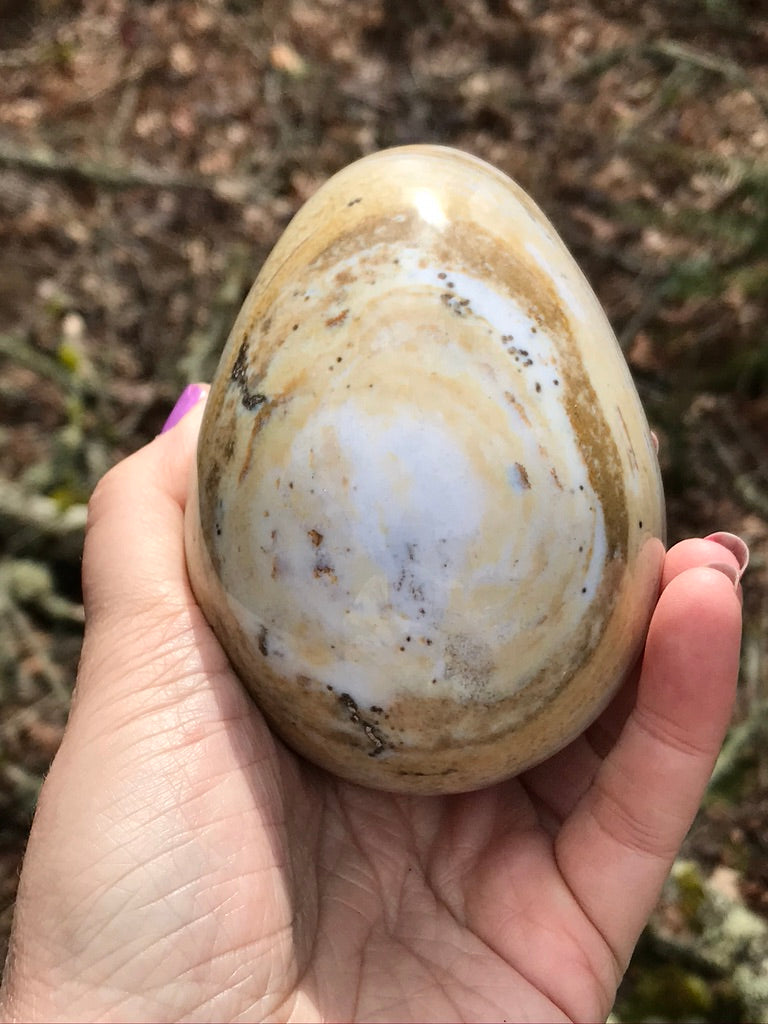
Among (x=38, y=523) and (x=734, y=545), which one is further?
(x=38, y=523)

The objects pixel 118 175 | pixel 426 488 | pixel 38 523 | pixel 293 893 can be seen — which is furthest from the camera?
pixel 118 175

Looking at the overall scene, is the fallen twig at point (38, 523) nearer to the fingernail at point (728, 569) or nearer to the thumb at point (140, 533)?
the thumb at point (140, 533)

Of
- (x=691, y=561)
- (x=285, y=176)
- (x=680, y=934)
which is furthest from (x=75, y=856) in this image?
(x=285, y=176)

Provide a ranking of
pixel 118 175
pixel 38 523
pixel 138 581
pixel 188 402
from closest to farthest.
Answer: pixel 138 581 < pixel 188 402 < pixel 38 523 < pixel 118 175

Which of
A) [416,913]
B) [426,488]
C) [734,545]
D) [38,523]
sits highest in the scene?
[426,488]

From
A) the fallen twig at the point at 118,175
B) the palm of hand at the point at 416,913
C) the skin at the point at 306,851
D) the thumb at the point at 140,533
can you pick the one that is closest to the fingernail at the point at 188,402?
the thumb at the point at 140,533

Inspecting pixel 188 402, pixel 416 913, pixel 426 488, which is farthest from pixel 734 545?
pixel 188 402

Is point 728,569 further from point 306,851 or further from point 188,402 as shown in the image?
point 188,402
